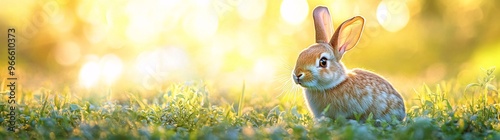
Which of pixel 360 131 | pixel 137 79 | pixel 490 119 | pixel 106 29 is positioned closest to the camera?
pixel 360 131

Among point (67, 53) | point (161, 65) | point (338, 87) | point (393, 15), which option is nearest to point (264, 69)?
point (161, 65)

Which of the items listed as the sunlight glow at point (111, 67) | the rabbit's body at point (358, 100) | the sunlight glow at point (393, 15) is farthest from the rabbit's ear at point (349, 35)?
the sunlight glow at point (393, 15)

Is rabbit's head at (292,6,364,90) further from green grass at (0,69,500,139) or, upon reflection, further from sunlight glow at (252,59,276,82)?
sunlight glow at (252,59,276,82)

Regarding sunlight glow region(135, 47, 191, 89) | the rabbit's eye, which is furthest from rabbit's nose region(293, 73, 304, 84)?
sunlight glow region(135, 47, 191, 89)

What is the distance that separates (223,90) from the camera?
8633 millimetres

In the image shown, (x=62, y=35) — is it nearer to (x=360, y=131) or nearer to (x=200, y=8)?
(x=200, y=8)

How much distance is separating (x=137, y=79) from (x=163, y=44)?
2.21 meters

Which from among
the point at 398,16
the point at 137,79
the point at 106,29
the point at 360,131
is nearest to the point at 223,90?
the point at 137,79

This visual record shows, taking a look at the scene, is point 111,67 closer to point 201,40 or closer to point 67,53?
point 67,53

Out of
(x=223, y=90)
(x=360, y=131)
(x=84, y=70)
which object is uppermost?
(x=84, y=70)

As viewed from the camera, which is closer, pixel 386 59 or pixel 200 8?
pixel 200 8

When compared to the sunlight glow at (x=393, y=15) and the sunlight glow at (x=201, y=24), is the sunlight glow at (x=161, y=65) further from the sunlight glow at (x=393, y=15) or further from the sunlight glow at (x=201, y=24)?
the sunlight glow at (x=393, y=15)

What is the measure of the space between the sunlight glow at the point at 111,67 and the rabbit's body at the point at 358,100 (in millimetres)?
4179

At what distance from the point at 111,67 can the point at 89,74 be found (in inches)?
38.0
